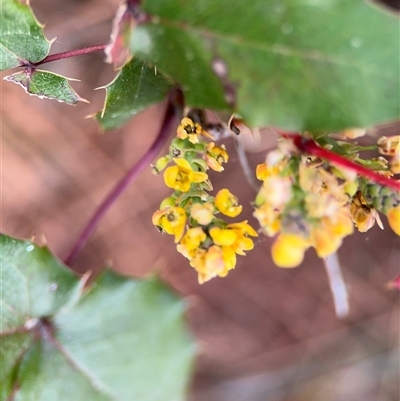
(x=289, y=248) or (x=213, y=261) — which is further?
(x=213, y=261)

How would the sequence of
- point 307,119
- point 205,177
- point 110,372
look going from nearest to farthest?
point 307,119 < point 205,177 < point 110,372

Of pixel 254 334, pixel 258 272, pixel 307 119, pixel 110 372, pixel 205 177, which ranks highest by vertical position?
pixel 307 119

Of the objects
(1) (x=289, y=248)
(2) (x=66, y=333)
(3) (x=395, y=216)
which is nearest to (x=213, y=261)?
(1) (x=289, y=248)

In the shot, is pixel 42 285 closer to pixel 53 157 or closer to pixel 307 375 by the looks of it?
pixel 53 157

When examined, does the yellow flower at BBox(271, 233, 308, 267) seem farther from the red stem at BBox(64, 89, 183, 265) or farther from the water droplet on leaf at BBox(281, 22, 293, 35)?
the red stem at BBox(64, 89, 183, 265)

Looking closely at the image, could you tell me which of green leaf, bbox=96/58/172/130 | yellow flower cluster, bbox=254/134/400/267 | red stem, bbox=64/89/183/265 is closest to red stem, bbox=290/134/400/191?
yellow flower cluster, bbox=254/134/400/267

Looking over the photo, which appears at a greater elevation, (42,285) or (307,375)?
(42,285)

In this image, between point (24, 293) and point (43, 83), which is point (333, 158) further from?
point (24, 293)

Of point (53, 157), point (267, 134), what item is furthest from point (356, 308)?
point (53, 157)
